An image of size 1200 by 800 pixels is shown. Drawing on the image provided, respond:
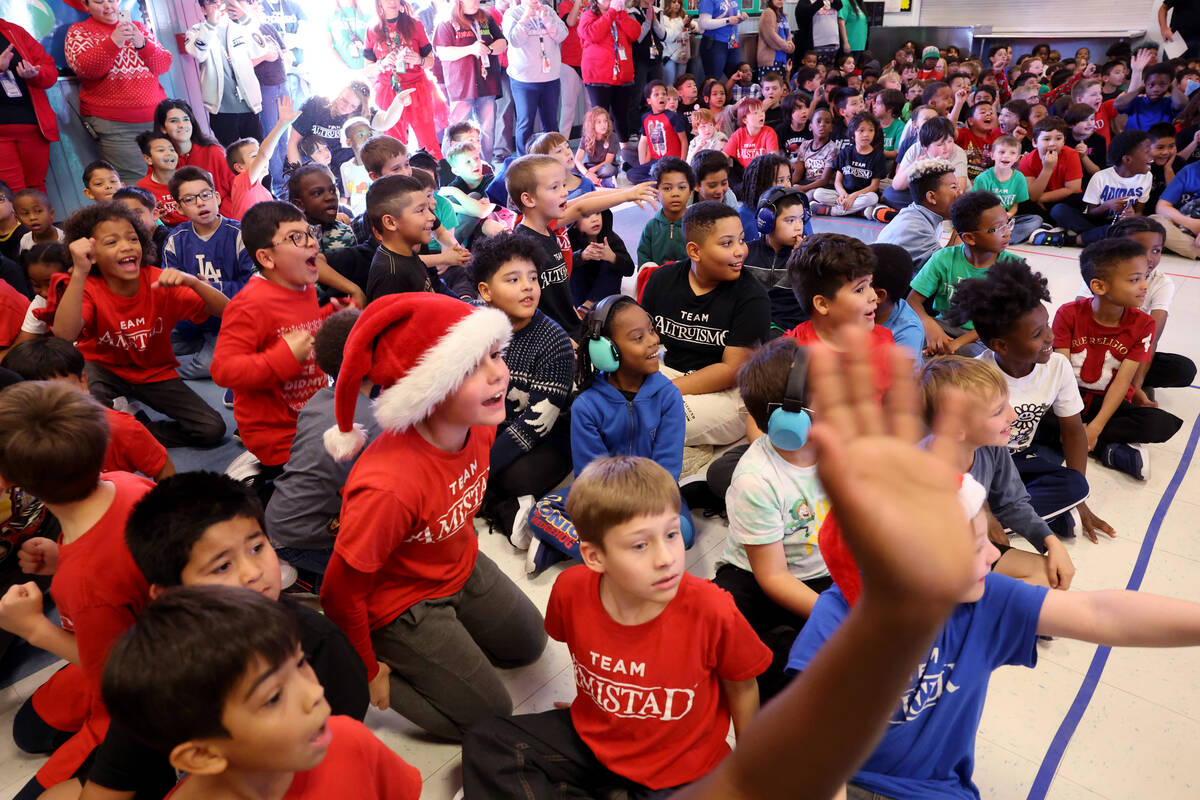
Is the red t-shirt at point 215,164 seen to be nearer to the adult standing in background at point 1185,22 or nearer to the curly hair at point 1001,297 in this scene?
the curly hair at point 1001,297

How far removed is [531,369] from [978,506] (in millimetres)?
1842

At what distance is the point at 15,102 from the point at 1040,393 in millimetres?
6533

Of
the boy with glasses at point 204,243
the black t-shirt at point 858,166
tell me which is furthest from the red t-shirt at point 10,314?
the black t-shirt at point 858,166

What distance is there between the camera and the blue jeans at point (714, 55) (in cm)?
1015

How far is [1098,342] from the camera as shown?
10.3ft

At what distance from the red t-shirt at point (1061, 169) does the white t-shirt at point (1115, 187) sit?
0.34m

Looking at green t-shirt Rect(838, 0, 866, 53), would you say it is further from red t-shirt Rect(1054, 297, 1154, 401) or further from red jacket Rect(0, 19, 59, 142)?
red jacket Rect(0, 19, 59, 142)

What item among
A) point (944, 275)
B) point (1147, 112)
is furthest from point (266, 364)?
point (1147, 112)

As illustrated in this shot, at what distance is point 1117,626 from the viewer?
46.6 inches

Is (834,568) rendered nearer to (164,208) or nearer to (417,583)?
(417,583)

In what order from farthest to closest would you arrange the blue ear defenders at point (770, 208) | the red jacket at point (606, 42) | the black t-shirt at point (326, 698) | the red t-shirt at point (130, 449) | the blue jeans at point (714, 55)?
the blue jeans at point (714, 55) < the red jacket at point (606, 42) < the blue ear defenders at point (770, 208) < the red t-shirt at point (130, 449) < the black t-shirt at point (326, 698)

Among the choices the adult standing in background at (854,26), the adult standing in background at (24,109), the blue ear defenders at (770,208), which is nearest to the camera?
the blue ear defenders at (770,208)

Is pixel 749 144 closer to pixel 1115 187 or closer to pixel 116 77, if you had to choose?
pixel 1115 187

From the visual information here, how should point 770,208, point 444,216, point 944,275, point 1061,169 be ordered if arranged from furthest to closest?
point 1061,169 → point 444,216 → point 770,208 → point 944,275
